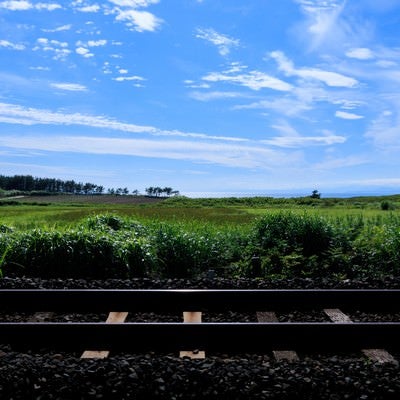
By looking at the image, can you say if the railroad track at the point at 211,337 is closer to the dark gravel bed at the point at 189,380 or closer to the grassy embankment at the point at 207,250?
the dark gravel bed at the point at 189,380

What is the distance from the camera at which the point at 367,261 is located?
10.4 metres

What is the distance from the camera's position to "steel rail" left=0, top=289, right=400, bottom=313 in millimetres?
6539

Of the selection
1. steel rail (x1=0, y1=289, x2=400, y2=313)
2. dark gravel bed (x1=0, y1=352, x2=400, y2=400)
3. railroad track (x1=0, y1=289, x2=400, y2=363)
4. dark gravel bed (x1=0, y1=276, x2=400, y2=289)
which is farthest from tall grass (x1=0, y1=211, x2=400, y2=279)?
dark gravel bed (x1=0, y1=352, x2=400, y2=400)

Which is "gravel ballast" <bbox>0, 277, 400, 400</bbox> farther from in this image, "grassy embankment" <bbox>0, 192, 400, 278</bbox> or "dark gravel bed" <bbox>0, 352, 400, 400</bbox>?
"grassy embankment" <bbox>0, 192, 400, 278</bbox>

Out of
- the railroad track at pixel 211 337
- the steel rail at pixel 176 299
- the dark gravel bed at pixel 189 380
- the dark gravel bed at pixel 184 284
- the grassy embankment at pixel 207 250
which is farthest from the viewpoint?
the grassy embankment at pixel 207 250

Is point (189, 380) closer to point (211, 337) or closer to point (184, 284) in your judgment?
point (211, 337)

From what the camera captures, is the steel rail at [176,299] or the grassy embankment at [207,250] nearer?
the steel rail at [176,299]

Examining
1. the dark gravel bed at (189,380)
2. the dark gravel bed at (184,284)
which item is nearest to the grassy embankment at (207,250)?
the dark gravel bed at (184,284)

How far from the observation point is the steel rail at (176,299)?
654cm

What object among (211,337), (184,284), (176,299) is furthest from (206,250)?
(211,337)

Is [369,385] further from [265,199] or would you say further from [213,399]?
[265,199]

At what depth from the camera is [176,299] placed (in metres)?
6.63

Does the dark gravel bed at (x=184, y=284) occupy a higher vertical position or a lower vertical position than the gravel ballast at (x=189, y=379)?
higher

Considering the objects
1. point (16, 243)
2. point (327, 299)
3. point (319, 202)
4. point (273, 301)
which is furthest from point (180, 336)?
point (319, 202)
